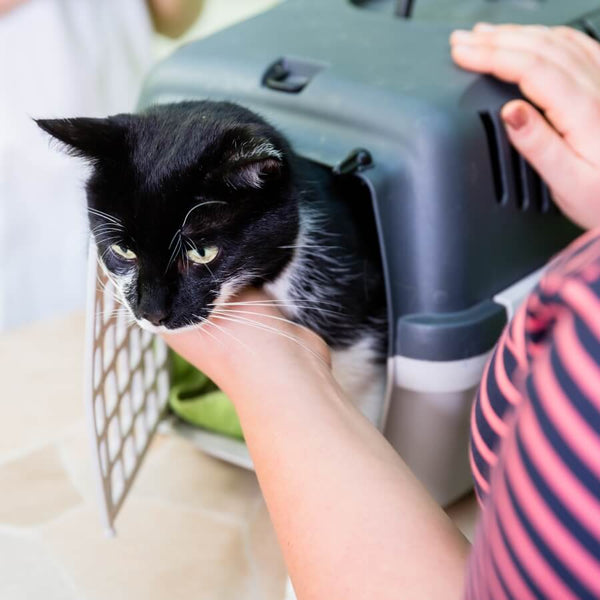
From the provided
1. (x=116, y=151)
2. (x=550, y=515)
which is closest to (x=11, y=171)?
(x=116, y=151)

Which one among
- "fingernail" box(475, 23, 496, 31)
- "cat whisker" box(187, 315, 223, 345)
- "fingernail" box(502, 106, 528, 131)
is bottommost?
"cat whisker" box(187, 315, 223, 345)

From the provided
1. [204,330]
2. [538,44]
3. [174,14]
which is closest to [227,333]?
[204,330]

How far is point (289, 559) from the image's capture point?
0.53m

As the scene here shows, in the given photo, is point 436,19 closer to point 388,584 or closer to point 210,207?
point 210,207

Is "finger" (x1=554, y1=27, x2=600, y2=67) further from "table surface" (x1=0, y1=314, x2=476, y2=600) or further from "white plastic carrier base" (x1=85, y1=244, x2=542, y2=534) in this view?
"table surface" (x1=0, y1=314, x2=476, y2=600)

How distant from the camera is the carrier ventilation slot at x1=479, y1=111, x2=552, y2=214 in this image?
2.85ft

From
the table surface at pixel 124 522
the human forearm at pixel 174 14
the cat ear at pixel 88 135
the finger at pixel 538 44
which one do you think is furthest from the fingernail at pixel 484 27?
the human forearm at pixel 174 14

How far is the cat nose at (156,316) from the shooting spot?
2.45 ft

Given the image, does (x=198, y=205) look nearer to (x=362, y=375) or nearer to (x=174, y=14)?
(x=362, y=375)

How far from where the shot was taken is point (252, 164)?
69 cm

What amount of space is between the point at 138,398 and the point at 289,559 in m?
0.49

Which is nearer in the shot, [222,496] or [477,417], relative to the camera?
[477,417]

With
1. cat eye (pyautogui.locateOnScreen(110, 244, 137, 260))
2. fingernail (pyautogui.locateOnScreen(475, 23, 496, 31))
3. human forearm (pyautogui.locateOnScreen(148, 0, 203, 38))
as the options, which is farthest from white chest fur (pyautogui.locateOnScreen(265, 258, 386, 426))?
human forearm (pyautogui.locateOnScreen(148, 0, 203, 38))

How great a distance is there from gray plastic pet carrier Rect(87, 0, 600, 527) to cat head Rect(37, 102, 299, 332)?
0.23ft
